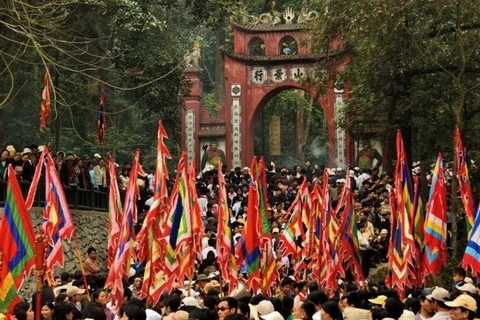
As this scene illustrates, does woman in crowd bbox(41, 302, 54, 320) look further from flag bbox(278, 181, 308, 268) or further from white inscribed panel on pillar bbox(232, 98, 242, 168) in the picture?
white inscribed panel on pillar bbox(232, 98, 242, 168)

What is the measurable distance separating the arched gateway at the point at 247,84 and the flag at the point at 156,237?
22.2 m

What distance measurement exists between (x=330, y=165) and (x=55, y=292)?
22.2 metres

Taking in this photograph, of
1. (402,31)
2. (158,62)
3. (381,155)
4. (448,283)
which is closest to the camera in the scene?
(448,283)

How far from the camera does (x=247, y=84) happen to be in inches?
1556

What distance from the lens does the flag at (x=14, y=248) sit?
12.6 m

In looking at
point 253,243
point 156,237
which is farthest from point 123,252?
point 253,243

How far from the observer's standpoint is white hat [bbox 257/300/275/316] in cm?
1222

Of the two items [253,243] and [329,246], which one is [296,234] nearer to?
[329,246]

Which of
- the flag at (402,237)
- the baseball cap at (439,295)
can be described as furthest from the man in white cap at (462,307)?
the flag at (402,237)

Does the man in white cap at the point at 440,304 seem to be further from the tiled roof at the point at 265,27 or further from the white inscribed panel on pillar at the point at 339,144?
the tiled roof at the point at 265,27

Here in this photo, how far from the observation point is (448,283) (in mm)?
22422

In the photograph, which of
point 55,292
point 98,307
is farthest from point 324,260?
point 98,307

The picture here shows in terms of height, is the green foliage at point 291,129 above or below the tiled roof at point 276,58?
below

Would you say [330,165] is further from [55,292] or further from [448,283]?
→ [55,292]
